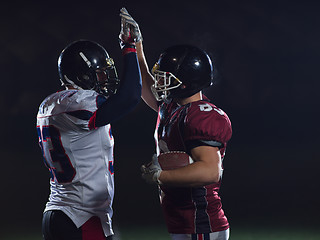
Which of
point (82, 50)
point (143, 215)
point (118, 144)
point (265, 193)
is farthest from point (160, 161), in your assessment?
point (118, 144)

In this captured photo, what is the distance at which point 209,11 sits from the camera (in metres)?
10.1

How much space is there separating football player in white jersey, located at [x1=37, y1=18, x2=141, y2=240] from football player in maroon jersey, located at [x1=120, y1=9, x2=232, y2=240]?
252 millimetres

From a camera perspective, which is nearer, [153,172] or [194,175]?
[194,175]

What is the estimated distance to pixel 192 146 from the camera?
261 cm

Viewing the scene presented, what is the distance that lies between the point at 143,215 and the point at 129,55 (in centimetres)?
419

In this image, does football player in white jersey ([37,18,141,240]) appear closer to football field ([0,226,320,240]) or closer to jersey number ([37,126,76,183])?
jersey number ([37,126,76,183])

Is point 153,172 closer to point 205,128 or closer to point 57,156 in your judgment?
point 205,128

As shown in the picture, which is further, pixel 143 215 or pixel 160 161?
pixel 143 215

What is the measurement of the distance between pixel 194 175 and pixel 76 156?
861mm

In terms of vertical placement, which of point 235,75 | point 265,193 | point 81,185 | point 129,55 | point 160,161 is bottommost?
point 265,193

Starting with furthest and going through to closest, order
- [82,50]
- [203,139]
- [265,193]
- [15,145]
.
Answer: [15,145]
[265,193]
[82,50]
[203,139]

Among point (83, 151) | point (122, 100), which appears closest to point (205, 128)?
point (122, 100)

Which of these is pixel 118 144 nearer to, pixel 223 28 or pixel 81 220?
pixel 223 28

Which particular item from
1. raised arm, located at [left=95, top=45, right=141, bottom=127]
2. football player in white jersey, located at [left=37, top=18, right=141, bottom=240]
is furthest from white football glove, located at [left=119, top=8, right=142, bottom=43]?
raised arm, located at [left=95, top=45, right=141, bottom=127]
